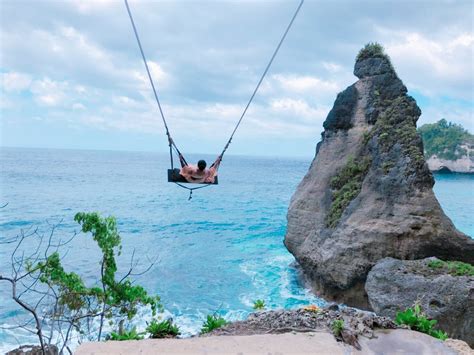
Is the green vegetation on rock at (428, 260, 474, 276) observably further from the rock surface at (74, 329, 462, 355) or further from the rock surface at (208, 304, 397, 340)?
the rock surface at (74, 329, 462, 355)

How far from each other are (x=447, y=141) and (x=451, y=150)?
184 cm

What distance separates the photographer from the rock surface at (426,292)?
10.3 metres

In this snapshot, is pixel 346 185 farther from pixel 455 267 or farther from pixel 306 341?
pixel 306 341

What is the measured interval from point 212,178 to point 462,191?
54731 millimetres

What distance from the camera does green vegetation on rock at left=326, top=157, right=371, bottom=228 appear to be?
15383 millimetres

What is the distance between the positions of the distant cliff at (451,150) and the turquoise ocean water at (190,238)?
1369 centimetres

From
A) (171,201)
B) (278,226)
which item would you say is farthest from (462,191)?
(171,201)

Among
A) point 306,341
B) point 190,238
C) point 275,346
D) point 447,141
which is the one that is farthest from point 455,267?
point 447,141

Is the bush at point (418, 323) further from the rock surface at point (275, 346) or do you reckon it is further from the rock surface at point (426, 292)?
the rock surface at point (426, 292)

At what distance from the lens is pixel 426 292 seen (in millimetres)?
11016

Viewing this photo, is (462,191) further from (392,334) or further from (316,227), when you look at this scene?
(392,334)

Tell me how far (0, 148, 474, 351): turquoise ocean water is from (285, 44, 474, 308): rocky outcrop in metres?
2.16

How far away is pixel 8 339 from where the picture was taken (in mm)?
12922

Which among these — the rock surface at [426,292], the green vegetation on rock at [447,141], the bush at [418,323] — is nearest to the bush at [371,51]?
the rock surface at [426,292]
